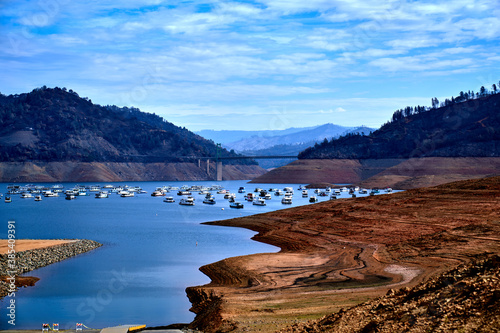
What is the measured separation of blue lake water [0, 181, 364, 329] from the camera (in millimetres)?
32438

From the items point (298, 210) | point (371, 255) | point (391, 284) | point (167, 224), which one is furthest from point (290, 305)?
point (167, 224)

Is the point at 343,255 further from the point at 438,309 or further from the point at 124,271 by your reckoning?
the point at 438,309

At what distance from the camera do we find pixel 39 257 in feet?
161

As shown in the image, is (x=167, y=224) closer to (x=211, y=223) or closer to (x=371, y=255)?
(x=211, y=223)

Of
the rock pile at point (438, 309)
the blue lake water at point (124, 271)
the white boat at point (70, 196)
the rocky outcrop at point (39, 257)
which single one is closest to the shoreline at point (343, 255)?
the blue lake water at point (124, 271)

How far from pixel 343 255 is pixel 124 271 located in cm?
1805

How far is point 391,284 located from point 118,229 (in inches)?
2147

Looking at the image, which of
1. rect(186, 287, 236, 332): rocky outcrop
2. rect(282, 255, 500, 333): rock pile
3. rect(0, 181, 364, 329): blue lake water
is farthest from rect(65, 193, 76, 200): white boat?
rect(282, 255, 500, 333): rock pile

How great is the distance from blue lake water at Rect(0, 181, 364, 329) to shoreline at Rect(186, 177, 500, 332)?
2.43 m

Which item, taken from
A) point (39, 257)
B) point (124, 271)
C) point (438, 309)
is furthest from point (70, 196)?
point (438, 309)

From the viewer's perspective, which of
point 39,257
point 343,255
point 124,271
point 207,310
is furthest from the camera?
point 39,257

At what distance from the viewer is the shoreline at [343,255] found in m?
29.6

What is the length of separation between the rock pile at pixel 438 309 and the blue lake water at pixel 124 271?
13035 mm

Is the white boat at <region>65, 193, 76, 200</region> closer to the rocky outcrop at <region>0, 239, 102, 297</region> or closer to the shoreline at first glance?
the shoreline
